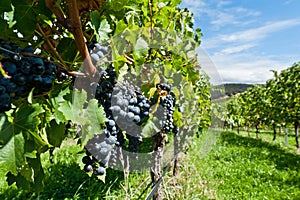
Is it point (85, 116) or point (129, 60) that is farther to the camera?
point (129, 60)

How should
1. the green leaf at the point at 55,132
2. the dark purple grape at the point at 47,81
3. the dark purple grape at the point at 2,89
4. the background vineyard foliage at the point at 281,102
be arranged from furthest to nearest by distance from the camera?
the background vineyard foliage at the point at 281,102, the green leaf at the point at 55,132, the dark purple grape at the point at 47,81, the dark purple grape at the point at 2,89

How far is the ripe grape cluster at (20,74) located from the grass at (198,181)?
318 cm

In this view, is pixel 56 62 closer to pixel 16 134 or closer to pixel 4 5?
pixel 4 5

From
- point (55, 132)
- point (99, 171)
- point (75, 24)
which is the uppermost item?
point (75, 24)

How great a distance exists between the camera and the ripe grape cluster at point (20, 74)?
794 millimetres

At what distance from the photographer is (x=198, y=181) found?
603 cm

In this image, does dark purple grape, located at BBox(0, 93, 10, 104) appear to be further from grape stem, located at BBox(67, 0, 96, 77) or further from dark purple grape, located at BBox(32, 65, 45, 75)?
grape stem, located at BBox(67, 0, 96, 77)

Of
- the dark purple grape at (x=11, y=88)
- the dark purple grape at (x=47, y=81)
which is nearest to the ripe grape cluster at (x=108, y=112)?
the dark purple grape at (x=47, y=81)

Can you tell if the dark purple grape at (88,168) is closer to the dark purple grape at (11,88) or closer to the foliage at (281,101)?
the dark purple grape at (11,88)

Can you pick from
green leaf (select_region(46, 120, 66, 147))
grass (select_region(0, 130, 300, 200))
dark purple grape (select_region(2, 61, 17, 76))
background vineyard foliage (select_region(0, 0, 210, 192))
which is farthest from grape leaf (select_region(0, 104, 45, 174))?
grass (select_region(0, 130, 300, 200))

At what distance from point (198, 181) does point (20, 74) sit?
221 inches

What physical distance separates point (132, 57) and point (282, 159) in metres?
10.1

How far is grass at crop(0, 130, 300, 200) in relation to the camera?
506 cm

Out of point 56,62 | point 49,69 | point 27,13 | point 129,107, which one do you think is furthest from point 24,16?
point 129,107
